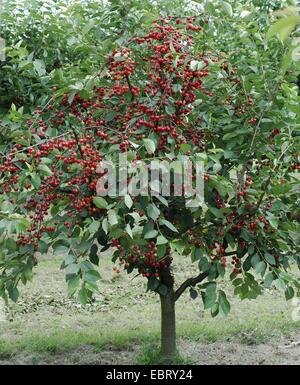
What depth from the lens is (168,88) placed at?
2.42 metres

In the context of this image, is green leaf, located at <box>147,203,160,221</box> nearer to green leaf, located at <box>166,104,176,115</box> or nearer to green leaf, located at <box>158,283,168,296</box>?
green leaf, located at <box>166,104,176,115</box>

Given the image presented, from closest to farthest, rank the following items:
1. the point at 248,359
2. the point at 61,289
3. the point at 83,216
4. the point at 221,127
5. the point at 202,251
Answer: the point at 83,216 → the point at 202,251 → the point at 221,127 → the point at 248,359 → the point at 61,289

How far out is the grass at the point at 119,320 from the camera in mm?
4027

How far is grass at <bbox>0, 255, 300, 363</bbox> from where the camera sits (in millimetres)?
4027

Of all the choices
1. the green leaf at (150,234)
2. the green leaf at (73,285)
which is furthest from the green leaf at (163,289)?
the green leaf at (73,285)

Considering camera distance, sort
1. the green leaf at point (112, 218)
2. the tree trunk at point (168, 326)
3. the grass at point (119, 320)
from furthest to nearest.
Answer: the grass at point (119, 320) → the tree trunk at point (168, 326) → the green leaf at point (112, 218)

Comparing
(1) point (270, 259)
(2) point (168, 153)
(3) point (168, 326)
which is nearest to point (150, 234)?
(2) point (168, 153)

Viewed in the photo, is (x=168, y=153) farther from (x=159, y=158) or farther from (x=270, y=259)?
(x=270, y=259)

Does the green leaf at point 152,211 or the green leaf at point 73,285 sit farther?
the green leaf at point 152,211

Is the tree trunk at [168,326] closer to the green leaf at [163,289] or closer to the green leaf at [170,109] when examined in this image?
the green leaf at [163,289]

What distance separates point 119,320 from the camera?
15.1 feet
